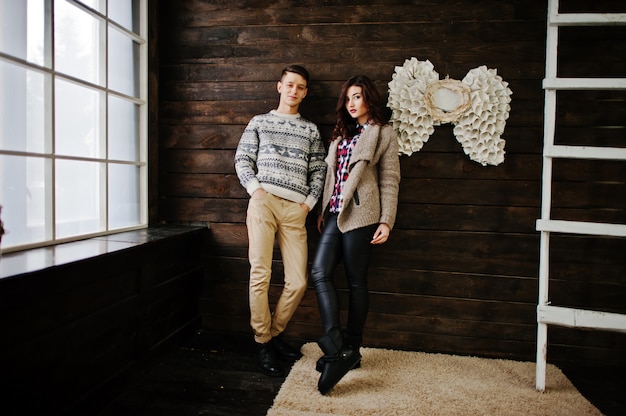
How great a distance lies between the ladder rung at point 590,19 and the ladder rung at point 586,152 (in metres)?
0.59

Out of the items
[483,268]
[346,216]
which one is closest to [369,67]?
[346,216]

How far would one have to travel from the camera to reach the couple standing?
2.07 meters

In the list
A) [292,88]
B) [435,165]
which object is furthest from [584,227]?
[292,88]

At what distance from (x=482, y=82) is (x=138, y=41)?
1.99 meters

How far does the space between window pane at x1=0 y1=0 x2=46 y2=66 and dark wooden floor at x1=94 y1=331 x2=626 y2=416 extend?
1.49m

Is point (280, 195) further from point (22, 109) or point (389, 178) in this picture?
point (22, 109)

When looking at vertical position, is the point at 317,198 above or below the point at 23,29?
below

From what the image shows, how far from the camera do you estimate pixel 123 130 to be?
234 cm

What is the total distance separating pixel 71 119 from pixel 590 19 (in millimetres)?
2480

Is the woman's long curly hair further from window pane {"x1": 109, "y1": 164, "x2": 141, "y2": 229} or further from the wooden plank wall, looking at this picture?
window pane {"x1": 109, "y1": 164, "x2": 141, "y2": 229}

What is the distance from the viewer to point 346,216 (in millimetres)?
2074

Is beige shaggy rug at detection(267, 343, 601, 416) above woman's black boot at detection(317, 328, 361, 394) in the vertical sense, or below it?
below

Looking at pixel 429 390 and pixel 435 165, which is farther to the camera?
pixel 435 165

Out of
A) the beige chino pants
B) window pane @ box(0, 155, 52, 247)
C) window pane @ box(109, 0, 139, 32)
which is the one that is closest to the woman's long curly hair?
the beige chino pants
